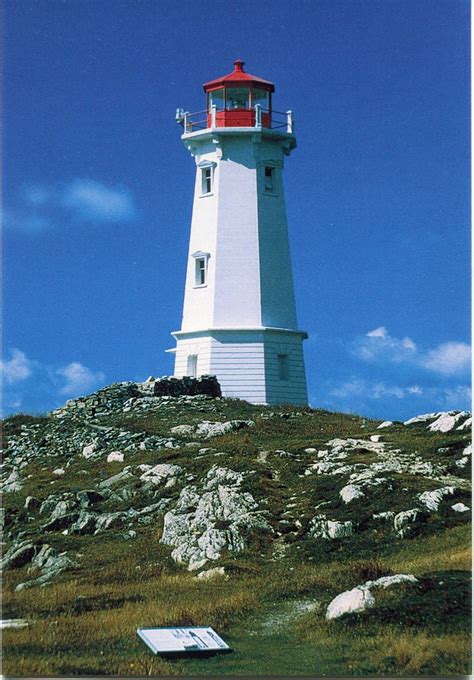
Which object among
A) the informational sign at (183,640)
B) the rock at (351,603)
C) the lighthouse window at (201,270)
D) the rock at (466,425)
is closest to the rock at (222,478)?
the rock at (466,425)

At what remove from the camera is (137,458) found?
28.6 m

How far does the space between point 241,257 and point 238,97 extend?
6263 millimetres

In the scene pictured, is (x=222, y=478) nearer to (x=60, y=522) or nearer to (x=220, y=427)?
(x=60, y=522)

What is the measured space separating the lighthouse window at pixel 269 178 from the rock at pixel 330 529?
860 inches

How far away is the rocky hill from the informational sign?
0.20 meters

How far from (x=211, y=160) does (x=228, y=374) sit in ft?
26.7

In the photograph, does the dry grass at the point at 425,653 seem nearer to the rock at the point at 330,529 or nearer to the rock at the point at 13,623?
the rock at the point at 330,529

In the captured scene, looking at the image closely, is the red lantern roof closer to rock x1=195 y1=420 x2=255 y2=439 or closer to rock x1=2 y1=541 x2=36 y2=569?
rock x1=195 y1=420 x2=255 y2=439

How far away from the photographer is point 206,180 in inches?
1623

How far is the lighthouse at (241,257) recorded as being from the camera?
129 ft

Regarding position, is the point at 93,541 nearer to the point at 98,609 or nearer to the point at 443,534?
the point at 98,609

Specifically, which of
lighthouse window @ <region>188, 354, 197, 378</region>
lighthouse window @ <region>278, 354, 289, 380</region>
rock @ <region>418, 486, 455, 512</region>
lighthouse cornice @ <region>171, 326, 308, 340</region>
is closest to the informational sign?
rock @ <region>418, 486, 455, 512</region>

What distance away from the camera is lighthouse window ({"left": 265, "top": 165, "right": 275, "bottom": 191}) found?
4094cm

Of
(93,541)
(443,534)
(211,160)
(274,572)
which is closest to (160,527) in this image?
(93,541)
